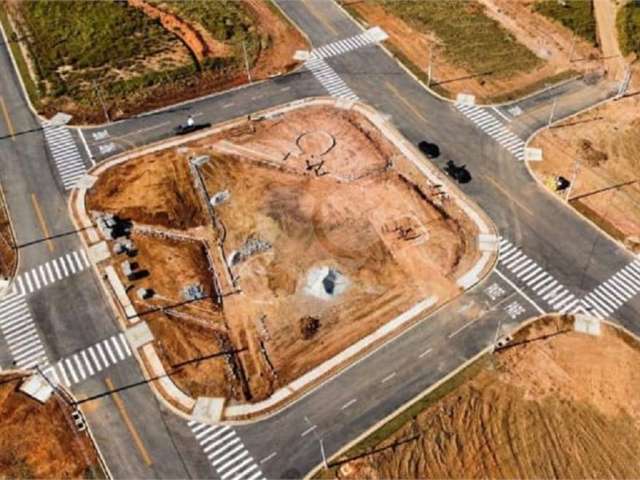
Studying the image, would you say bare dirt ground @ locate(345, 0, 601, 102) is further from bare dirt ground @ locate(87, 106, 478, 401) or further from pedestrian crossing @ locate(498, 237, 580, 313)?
pedestrian crossing @ locate(498, 237, 580, 313)

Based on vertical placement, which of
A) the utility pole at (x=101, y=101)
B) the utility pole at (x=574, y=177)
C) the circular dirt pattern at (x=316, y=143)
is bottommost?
the utility pole at (x=574, y=177)

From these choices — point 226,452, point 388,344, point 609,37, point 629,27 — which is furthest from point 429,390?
point 629,27

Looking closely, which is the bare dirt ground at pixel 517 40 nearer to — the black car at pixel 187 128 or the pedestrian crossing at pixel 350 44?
the pedestrian crossing at pixel 350 44

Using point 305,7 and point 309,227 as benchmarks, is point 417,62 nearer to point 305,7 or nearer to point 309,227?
point 305,7

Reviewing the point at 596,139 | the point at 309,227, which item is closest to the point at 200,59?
the point at 309,227

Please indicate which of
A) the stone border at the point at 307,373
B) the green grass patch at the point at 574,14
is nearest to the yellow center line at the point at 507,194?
the stone border at the point at 307,373

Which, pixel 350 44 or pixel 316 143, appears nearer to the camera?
pixel 316 143

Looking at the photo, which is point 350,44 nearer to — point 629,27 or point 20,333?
point 629,27
